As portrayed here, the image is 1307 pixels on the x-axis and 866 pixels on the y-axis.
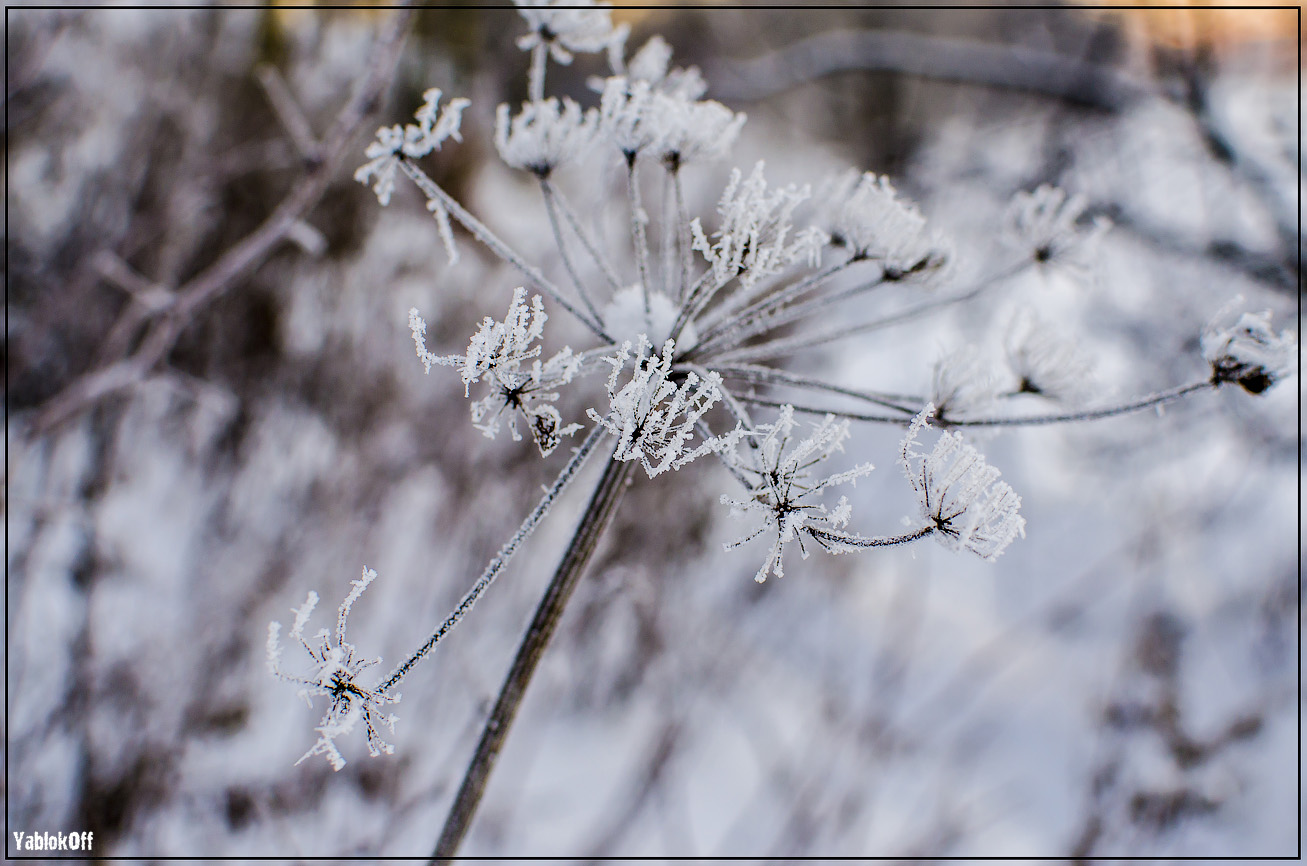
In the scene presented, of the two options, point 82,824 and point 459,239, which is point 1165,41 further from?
point 82,824

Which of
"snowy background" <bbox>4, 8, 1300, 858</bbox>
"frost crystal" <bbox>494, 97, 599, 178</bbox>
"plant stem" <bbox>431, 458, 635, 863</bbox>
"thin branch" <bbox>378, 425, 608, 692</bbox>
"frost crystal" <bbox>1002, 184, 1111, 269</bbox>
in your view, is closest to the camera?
"thin branch" <bbox>378, 425, 608, 692</bbox>

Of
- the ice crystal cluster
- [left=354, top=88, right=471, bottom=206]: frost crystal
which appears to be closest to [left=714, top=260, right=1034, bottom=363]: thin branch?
the ice crystal cluster

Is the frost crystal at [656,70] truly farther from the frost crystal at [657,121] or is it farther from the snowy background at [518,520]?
the snowy background at [518,520]

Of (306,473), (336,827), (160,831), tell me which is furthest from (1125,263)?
(160,831)

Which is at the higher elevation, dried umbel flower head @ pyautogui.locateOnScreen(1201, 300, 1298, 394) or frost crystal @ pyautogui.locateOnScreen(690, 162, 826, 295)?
frost crystal @ pyautogui.locateOnScreen(690, 162, 826, 295)

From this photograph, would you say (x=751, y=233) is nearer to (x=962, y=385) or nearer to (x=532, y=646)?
(x=962, y=385)

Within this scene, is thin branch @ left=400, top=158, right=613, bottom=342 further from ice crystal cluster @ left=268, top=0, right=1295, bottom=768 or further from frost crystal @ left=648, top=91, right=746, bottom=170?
frost crystal @ left=648, top=91, right=746, bottom=170
